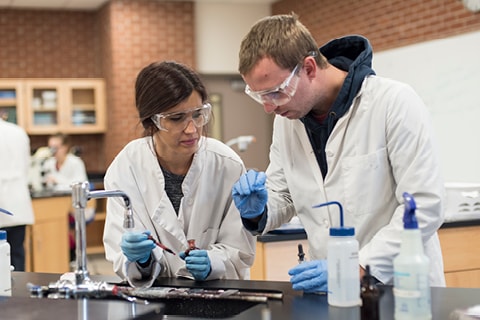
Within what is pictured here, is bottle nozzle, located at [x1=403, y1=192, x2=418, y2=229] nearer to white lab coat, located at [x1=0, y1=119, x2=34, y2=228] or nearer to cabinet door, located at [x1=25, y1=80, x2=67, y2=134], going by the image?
white lab coat, located at [x1=0, y1=119, x2=34, y2=228]

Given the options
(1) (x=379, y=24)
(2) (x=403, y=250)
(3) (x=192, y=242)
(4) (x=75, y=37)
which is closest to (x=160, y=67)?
(3) (x=192, y=242)

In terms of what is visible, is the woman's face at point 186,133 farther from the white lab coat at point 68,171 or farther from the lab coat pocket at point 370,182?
the white lab coat at point 68,171

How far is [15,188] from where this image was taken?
16.1 feet

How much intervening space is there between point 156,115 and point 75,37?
688cm

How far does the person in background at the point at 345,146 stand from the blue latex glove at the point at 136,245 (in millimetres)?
283

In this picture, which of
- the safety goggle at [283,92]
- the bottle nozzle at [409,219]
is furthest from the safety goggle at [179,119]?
the bottle nozzle at [409,219]

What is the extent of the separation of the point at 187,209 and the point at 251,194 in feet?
1.08

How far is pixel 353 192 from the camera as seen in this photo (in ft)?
6.31

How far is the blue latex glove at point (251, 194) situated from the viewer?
1.86 m

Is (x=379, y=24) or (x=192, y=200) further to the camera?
(x=379, y=24)

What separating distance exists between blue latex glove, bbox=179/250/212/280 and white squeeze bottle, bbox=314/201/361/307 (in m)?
0.53

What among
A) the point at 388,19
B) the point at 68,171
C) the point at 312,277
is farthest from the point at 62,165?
the point at 312,277

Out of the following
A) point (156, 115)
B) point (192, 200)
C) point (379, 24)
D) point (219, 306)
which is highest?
point (379, 24)

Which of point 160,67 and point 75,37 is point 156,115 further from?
point 75,37
